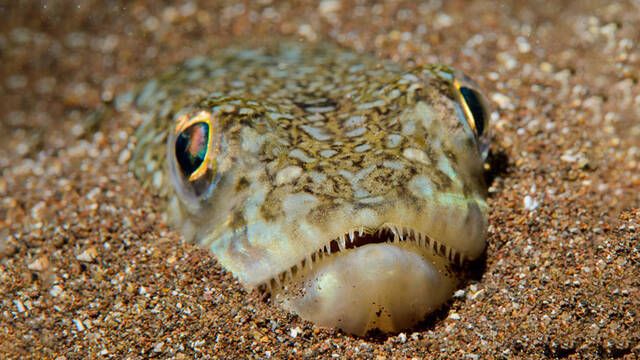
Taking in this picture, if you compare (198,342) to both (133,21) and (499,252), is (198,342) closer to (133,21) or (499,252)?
(499,252)

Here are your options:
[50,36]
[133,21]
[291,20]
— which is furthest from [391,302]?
[50,36]

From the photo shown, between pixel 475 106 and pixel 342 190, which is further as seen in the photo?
pixel 475 106

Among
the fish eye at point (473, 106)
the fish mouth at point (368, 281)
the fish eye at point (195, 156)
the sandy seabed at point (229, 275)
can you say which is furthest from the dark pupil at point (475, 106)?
the fish eye at point (195, 156)

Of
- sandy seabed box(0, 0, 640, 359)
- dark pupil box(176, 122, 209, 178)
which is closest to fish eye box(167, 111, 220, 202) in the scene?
dark pupil box(176, 122, 209, 178)

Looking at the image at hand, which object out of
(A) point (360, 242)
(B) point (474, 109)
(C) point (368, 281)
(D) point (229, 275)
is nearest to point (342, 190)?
(A) point (360, 242)

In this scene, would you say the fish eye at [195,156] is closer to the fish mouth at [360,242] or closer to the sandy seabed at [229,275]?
the sandy seabed at [229,275]

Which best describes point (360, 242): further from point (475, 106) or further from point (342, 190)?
point (475, 106)
